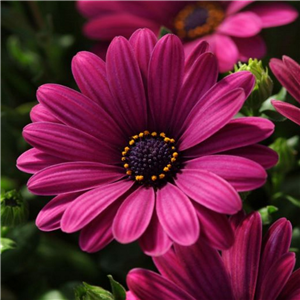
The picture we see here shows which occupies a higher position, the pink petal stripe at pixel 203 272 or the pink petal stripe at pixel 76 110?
the pink petal stripe at pixel 76 110

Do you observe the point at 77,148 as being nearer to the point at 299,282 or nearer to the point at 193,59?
the point at 193,59

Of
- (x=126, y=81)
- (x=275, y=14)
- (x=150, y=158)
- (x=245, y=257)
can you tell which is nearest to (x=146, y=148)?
(x=150, y=158)

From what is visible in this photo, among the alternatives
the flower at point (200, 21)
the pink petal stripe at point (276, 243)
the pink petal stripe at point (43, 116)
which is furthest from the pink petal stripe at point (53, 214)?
the flower at point (200, 21)

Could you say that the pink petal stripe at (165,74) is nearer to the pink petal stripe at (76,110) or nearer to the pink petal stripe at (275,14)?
the pink petal stripe at (76,110)

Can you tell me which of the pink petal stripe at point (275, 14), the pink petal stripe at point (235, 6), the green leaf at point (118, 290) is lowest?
the green leaf at point (118, 290)

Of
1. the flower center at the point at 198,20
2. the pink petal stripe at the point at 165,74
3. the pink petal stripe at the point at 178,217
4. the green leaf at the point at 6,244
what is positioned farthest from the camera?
the flower center at the point at 198,20

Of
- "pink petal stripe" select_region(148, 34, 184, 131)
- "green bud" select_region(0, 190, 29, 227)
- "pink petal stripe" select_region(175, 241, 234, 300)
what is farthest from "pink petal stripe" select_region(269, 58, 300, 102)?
"green bud" select_region(0, 190, 29, 227)

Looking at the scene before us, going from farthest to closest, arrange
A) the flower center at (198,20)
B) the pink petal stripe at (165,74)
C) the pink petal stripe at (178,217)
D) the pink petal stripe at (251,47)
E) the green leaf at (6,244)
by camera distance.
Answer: the flower center at (198,20)
the pink petal stripe at (251,47)
the green leaf at (6,244)
the pink petal stripe at (165,74)
the pink petal stripe at (178,217)
